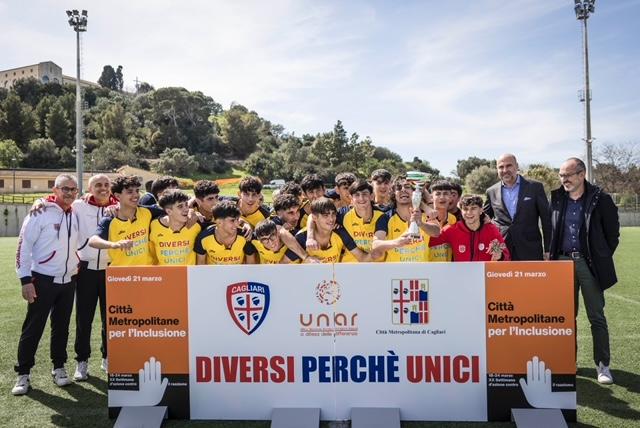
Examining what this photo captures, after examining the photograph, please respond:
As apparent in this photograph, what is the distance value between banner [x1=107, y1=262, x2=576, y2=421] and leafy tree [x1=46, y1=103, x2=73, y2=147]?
96.4m

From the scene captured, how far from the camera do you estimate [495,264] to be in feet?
12.6

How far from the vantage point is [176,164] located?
3265 inches

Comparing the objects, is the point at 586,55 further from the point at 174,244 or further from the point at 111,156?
the point at 111,156

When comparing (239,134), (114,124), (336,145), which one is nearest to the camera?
(336,145)

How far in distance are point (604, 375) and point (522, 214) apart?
164cm

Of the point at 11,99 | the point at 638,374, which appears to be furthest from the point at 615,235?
the point at 11,99

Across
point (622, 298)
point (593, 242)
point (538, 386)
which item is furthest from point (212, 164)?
point (538, 386)

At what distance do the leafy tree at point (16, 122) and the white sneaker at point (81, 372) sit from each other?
94230 millimetres

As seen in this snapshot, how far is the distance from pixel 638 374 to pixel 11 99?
99004mm

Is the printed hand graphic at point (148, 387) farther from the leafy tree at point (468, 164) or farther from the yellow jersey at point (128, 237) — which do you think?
the leafy tree at point (468, 164)

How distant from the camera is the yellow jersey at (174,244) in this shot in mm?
4629

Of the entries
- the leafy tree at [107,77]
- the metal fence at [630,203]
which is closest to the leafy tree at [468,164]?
the metal fence at [630,203]

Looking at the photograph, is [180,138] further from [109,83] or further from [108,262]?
[108,262]

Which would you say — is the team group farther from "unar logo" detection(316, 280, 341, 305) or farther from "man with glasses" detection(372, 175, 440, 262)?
"unar logo" detection(316, 280, 341, 305)
